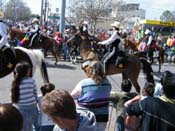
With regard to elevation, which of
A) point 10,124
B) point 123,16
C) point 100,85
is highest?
point 10,124

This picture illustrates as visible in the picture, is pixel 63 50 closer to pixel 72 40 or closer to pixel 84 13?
pixel 72 40

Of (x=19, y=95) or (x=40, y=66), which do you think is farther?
(x=40, y=66)

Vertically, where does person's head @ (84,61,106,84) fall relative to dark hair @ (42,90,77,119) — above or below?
below

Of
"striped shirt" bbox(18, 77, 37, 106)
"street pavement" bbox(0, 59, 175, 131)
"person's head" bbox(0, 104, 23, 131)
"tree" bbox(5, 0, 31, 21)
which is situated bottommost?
"tree" bbox(5, 0, 31, 21)

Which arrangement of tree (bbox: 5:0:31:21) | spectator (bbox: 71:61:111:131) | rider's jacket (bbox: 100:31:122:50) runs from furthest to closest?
tree (bbox: 5:0:31:21)
rider's jacket (bbox: 100:31:122:50)
spectator (bbox: 71:61:111:131)

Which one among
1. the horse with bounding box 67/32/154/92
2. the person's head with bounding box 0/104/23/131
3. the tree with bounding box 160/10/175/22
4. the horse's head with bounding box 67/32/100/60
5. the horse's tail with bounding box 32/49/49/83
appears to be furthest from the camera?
the tree with bounding box 160/10/175/22

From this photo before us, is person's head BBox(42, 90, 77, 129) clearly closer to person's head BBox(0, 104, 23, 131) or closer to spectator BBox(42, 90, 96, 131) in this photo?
spectator BBox(42, 90, 96, 131)

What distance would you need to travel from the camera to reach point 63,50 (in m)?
26.0

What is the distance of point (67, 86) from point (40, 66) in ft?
14.4

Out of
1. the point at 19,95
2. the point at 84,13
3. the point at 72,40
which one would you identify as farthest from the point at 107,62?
the point at 84,13

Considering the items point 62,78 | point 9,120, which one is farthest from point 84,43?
point 9,120

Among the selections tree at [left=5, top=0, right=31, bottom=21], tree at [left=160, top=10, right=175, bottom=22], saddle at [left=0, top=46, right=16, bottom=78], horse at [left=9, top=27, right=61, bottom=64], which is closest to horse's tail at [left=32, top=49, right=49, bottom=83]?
saddle at [left=0, top=46, right=16, bottom=78]

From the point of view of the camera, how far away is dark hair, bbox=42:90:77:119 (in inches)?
127

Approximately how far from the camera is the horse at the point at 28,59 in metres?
11.0
